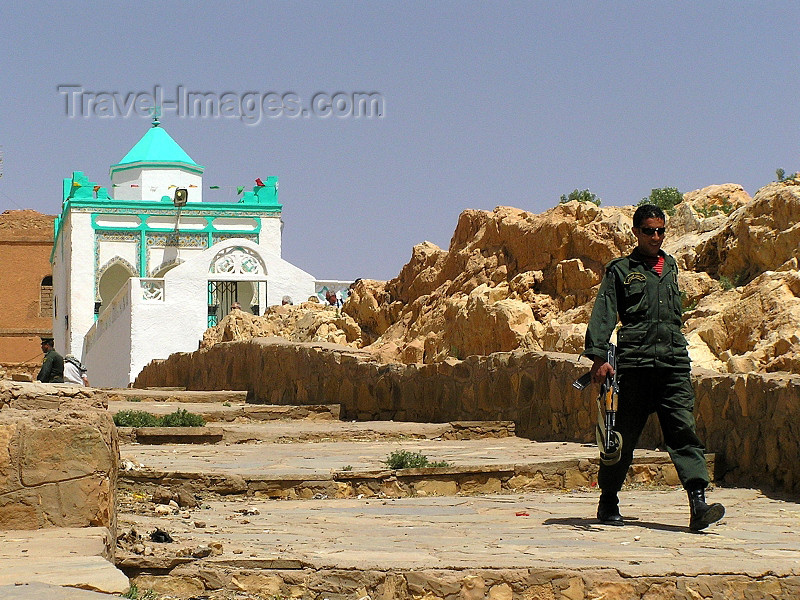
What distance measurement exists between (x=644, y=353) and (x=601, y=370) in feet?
0.73

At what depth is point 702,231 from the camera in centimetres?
1159

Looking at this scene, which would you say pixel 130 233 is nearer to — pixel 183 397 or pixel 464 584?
pixel 183 397

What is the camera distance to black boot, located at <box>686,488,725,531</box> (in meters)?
4.87

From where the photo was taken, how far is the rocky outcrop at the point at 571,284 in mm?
9188

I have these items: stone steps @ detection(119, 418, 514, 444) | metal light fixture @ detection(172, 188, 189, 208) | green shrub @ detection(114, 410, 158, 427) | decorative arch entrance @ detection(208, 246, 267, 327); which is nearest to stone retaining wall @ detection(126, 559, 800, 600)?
stone steps @ detection(119, 418, 514, 444)

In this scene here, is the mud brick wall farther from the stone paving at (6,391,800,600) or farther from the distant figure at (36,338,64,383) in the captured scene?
the distant figure at (36,338,64,383)

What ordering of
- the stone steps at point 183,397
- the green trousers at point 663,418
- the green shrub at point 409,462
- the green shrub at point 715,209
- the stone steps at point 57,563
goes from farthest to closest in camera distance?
the stone steps at point 183,397 → the green shrub at point 715,209 → the green shrub at point 409,462 → the green trousers at point 663,418 → the stone steps at point 57,563

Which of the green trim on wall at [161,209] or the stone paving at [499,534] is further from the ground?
the green trim on wall at [161,209]

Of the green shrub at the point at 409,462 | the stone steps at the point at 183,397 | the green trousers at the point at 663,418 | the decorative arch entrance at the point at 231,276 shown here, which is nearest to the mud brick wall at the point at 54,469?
the green trousers at the point at 663,418

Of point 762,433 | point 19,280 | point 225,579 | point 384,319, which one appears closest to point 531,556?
point 225,579

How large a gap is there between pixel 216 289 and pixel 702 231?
540 inches

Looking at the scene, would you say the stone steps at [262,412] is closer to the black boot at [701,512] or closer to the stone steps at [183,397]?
the stone steps at [183,397]

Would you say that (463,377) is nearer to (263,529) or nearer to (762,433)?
(762,433)

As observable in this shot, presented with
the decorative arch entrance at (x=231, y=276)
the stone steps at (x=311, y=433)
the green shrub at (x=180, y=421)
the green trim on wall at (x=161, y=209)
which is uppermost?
the green trim on wall at (x=161, y=209)
